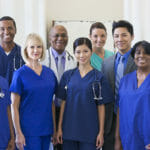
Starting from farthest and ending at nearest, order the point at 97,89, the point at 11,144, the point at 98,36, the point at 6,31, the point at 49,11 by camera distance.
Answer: the point at 49,11 < the point at 98,36 < the point at 6,31 < the point at 97,89 < the point at 11,144

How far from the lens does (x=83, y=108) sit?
5.87 feet

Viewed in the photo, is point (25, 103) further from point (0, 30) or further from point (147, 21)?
point (147, 21)

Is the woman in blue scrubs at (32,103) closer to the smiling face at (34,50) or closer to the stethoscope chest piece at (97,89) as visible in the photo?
the smiling face at (34,50)

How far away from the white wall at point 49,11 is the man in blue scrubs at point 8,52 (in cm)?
81

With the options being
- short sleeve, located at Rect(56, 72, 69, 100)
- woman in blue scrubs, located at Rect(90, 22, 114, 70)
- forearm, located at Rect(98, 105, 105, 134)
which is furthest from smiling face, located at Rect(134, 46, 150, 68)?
woman in blue scrubs, located at Rect(90, 22, 114, 70)

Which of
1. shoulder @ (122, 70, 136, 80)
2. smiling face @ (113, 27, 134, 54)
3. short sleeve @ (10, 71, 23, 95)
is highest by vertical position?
smiling face @ (113, 27, 134, 54)

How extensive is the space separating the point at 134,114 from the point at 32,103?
65 centimetres

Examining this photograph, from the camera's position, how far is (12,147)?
171cm

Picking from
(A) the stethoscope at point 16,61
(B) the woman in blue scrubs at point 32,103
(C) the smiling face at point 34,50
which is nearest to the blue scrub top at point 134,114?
(B) the woman in blue scrubs at point 32,103

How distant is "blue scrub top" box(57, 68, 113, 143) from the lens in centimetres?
178

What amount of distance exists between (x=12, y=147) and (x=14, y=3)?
1.74 metres

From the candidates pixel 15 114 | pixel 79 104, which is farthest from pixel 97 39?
pixel 15 114

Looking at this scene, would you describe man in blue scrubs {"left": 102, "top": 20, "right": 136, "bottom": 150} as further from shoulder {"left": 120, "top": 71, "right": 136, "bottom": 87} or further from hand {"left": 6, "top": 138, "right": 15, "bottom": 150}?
hand {"left": 6, "top": 138, "right": 15, "bottom": 150}

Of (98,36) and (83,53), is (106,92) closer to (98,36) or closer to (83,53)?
(83,53)
